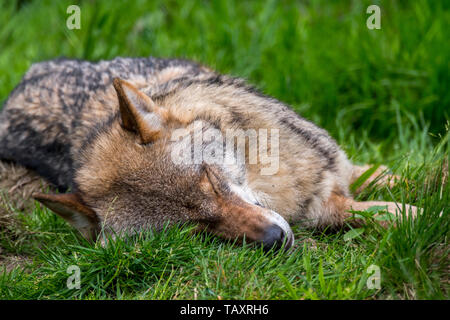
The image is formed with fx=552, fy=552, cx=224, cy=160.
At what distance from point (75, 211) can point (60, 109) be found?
1564mm

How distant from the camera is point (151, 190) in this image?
3.41m

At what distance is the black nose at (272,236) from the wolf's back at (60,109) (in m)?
1.96

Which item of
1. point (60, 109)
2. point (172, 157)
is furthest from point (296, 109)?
point (172, 157)

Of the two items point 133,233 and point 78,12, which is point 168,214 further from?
point 78,12

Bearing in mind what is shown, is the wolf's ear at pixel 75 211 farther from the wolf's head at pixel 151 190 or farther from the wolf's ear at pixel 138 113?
the wolf's ear at pixel 138 113

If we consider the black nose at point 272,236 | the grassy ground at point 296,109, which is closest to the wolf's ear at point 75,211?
the grassy ground at point 296,109

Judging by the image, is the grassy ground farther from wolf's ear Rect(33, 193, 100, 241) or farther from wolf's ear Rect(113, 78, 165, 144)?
wolf's ear Rect(113, 78, 165, 144)

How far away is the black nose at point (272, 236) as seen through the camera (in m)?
3.15

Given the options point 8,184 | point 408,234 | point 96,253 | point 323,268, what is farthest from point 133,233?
point 8,184

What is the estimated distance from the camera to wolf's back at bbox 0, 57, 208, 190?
185 inches

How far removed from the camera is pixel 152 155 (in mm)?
3504

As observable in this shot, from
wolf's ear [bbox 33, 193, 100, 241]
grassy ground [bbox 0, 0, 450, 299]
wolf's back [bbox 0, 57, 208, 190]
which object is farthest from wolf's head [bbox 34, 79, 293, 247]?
wolf's back [bbox 0, 57, 208, 190]

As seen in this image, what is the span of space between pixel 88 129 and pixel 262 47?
2.90m

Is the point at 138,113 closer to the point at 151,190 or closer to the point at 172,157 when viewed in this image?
the point at 172,157
